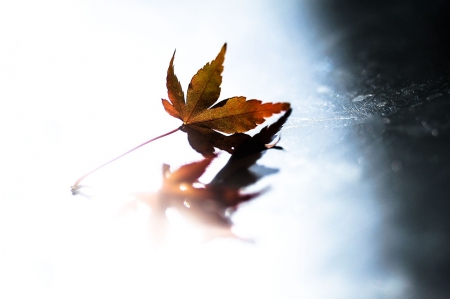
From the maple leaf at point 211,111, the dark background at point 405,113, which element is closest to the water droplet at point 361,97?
the dark background at point 405,113

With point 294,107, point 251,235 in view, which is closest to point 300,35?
point 294,107

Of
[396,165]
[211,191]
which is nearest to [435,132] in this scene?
[396,165]

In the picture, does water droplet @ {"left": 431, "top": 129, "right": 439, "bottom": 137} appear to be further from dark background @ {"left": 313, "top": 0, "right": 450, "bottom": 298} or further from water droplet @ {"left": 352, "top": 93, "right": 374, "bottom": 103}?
water droplet @ {"left": 352, "top": 93, "right": 374, "bottom": 103}

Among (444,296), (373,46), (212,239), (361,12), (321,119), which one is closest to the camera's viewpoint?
(444,296)

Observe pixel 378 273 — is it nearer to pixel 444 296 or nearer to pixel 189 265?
pixel 444 296

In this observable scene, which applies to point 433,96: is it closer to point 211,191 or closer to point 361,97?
point 361,97

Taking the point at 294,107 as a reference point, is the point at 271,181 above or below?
below

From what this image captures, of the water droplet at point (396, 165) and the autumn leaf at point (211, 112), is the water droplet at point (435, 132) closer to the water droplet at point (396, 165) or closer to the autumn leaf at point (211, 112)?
the water droplet at point (396, 165)
